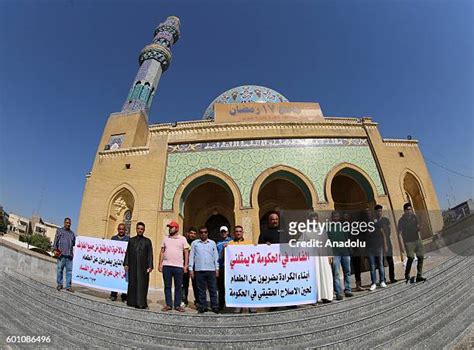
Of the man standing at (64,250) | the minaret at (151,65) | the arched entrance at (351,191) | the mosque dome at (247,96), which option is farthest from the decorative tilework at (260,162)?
the minaret at (151,65)

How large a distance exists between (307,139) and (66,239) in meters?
7.99

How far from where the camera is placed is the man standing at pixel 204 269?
393 cm

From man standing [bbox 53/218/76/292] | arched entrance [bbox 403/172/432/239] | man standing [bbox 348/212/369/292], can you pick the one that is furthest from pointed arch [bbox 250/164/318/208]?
man standing [bbox 53/218/76/292]

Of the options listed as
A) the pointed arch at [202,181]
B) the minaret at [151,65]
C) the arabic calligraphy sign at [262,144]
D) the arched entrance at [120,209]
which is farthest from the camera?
the minaret at [151,65]

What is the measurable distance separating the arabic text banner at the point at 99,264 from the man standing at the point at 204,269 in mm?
1756

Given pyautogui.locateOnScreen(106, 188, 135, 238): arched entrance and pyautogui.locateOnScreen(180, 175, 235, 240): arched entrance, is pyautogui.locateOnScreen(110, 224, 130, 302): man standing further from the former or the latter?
pyautogui.locateOnScreen(180, 175, 235, 240): arched entrance

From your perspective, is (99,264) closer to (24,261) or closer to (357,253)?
(24,261)

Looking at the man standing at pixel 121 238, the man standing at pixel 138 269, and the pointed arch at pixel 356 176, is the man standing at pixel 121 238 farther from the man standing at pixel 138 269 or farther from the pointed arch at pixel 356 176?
the pointed arch at pixel 356 176

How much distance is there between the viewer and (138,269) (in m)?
4.11

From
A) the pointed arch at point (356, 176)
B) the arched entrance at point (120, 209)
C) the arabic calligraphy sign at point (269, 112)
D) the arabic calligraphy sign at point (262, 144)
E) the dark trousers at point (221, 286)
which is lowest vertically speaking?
the dark trousers at point (221, 286)

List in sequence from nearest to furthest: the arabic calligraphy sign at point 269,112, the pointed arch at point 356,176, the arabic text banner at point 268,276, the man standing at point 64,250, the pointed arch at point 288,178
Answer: the arabic text banner at point 268,276
the man standing at point 64,250
the pointed arch at point 288,178
the pointed arch at point 356,176
the arabic calligraphy sign at point 269,112

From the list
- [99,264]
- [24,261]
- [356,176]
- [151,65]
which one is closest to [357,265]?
[99,264]

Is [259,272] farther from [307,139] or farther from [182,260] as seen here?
[307,139]

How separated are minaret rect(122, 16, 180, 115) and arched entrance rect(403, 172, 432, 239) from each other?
12859 millimetres
